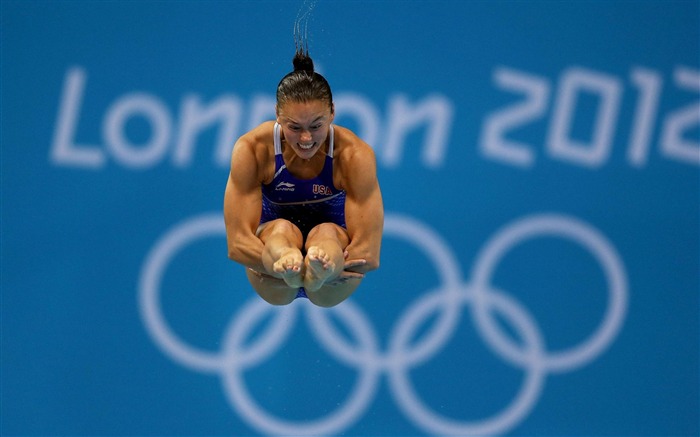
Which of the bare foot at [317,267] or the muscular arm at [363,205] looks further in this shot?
the muscular arm at [363,205]

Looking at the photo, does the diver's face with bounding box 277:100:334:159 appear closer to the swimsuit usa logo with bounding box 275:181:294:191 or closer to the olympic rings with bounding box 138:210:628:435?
the swimsuit usa logo with bounding box 275:181:294:191

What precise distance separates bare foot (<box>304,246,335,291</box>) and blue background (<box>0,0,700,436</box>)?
9.82ft

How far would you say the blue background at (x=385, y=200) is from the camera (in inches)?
308

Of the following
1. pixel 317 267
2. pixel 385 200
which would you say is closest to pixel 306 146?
pixel 317 267

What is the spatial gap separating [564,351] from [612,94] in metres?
2.11

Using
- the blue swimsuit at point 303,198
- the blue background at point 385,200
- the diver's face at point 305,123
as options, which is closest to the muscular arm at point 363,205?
the blue swimsuit at point 303,198

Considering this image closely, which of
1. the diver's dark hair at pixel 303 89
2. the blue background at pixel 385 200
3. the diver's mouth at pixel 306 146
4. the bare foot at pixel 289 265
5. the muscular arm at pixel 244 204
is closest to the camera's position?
the bare foot at pixel 289 265

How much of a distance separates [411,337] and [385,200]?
113 centimetres

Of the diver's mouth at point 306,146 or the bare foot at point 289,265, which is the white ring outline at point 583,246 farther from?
the bare foot at point 289,265

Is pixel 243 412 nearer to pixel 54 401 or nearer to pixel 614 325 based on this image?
pixel 54 401

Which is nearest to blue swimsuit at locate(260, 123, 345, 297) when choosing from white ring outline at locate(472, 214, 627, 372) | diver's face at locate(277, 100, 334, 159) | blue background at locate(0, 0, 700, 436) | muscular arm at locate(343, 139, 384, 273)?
muscular arm at locate(343, 139, 384, 273)

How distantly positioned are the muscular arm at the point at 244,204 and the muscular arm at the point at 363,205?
0.49 meters

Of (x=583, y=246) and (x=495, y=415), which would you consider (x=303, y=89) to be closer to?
(x=583, y=246)

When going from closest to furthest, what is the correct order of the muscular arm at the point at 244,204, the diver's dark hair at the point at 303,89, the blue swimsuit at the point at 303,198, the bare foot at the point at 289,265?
1. the bare foot at the point at 289,265
2. the diver's dark hair at the point at 303,89
3. the muscular arm at the point at 244,204
4. the blue swimsuit at the point at 303,198
